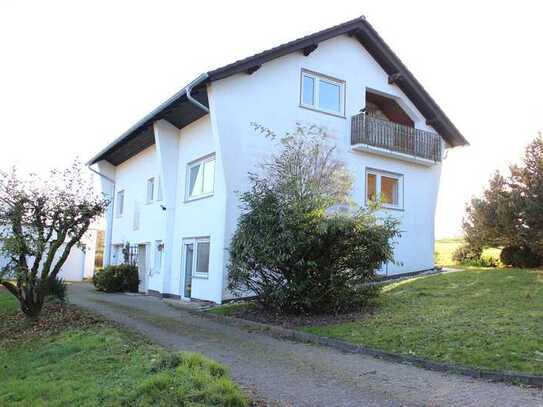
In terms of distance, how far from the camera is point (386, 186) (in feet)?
67.5

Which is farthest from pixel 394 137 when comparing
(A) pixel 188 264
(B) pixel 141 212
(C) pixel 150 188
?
(B) pixel 141 212

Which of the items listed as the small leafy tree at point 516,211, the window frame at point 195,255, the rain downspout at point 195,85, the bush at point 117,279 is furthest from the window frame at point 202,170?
the small leafy tree at point 516,211

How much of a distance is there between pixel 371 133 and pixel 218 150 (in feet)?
19.8

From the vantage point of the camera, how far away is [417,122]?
2136cm

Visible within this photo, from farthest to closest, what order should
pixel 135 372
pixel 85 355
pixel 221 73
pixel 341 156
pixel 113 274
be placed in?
pixel 113 274
pixel 341 156
pixel 221 73
pixel 85 355
pixel 135 372

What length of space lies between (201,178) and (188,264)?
9.92 ft

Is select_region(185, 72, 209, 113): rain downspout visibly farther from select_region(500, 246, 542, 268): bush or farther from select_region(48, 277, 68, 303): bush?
select_region(500, 246, 542, 268): bush

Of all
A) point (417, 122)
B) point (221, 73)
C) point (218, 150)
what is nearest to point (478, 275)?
point (417, 122)

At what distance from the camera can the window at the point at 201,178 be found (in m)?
17.8

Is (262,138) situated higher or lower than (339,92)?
lower

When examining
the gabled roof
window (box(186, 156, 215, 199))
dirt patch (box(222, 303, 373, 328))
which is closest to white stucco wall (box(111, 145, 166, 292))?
the gabled roof

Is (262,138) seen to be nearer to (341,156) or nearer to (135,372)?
(341,156)

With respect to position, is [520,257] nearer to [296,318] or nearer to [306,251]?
[306,251]

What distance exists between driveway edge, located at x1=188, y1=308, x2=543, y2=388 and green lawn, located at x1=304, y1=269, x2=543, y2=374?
19cm
